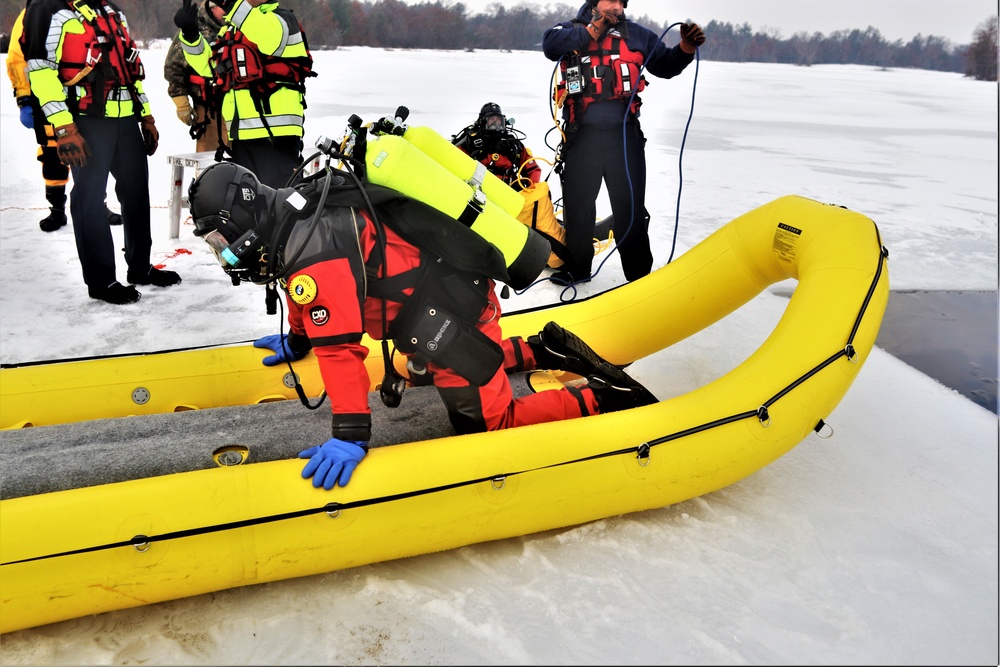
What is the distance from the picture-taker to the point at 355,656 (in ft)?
6.71

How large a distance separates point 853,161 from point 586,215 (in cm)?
684

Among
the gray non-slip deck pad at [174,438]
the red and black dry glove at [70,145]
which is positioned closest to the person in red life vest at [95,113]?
the red and black dry glove at [70,145]

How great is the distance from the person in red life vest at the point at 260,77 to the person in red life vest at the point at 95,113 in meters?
0.40

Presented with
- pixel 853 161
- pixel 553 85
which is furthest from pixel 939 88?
pixel 553 85

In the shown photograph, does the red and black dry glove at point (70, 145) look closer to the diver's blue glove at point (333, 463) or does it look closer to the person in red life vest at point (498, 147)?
the person in red life vest at point (498, 147)

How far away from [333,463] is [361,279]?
53 centimetres

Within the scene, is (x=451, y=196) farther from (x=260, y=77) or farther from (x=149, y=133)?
(x=149, y=133)

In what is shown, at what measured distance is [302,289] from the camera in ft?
7.07

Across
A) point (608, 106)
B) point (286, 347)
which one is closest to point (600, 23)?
point (608, 106)

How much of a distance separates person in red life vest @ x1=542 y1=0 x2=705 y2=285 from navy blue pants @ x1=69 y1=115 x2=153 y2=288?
237 cm

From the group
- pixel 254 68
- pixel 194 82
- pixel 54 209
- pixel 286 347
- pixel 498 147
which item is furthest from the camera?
pixel 54 209

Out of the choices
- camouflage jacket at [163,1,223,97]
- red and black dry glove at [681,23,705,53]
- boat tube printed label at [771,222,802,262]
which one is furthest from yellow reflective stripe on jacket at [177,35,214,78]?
boat tube printed label at [771,222,802,262]

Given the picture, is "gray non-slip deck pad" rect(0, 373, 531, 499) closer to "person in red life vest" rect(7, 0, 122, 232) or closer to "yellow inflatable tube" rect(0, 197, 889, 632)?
"yellow inflatable tube" rect(0, 197, 889, 632)

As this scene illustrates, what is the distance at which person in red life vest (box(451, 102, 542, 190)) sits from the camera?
4.72 meters
